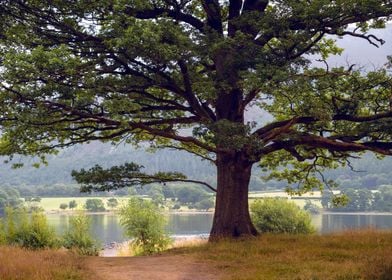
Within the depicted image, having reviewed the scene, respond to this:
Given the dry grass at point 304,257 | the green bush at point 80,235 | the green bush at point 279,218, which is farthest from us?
the green bush at point 279,218

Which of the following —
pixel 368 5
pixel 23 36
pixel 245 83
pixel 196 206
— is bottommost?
pixel 196 206

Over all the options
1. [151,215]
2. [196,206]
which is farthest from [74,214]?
[196,206]

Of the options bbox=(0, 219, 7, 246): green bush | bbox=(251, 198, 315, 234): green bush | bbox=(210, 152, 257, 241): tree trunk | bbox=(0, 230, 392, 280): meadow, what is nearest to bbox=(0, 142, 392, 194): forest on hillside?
bbox=(251, 198, 315, 234): green bush

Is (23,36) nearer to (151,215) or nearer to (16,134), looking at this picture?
(16,134)

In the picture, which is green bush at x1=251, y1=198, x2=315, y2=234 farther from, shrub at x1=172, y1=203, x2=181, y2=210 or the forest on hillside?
the forest on hillside

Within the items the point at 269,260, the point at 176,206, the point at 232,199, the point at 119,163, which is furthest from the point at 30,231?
the point at 119,163

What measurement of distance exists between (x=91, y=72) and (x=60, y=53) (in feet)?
4.70

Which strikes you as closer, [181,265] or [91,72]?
[181,265]

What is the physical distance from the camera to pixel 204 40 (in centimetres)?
1544

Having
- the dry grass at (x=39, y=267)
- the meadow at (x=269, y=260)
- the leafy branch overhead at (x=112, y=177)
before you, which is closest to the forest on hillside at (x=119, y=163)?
the leafy branch overhead at (x=112, y=177)

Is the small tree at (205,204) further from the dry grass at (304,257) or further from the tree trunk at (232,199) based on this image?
the dry grass at (304,257)

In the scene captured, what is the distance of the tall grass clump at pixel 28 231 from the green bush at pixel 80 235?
2.85ft

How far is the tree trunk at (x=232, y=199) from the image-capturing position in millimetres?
17547

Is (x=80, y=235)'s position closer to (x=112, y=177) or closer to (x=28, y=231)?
(x=28, y=231)
